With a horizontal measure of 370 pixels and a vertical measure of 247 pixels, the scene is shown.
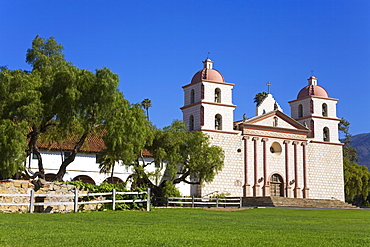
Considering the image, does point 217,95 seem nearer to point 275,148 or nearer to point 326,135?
point 275,148

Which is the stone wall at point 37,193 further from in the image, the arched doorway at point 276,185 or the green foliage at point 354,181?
the green foliage at point 354,181

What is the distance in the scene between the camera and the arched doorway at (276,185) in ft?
166

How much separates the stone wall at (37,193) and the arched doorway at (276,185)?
1129 inches

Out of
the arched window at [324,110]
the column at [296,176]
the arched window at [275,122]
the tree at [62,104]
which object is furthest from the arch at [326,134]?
the tree at [62,104]

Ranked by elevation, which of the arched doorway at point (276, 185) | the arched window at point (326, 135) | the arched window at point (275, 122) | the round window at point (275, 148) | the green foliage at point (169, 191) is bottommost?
the green foliage at point (169, 191)

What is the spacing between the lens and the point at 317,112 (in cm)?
5503

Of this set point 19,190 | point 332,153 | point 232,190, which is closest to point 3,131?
point 19,190

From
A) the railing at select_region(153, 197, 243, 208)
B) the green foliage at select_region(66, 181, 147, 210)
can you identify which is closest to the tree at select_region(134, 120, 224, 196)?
the railing at select_region(153, 197, 243, 208)

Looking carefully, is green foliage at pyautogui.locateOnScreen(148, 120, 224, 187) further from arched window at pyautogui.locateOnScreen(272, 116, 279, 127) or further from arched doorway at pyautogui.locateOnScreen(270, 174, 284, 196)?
arched window at pyautogui.locateOnScreen(272, 116, 279, 127)

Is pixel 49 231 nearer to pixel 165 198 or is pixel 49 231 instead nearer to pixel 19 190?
pixel 19 190

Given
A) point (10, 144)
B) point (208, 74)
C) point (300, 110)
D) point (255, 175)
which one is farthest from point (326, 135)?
point (10, 144)

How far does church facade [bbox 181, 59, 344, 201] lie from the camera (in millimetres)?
48062

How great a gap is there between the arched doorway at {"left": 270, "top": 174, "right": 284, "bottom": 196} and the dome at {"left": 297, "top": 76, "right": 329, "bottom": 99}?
973cm

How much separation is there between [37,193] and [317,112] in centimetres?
3793
